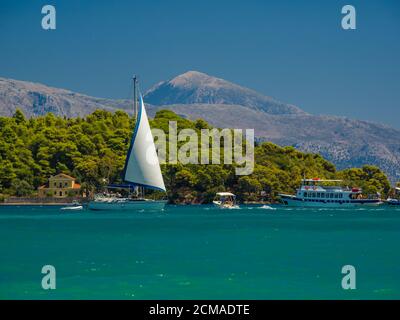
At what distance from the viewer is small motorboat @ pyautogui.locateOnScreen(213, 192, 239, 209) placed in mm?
128625

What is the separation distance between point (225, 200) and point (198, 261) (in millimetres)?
94756

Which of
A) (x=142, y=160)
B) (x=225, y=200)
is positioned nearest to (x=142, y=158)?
(x=142, y=160)

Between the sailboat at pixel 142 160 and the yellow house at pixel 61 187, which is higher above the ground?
the sailboat at pixel 142 160

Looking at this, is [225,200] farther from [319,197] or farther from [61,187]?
[61,187]

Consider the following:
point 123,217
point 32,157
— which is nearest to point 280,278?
point 123,217

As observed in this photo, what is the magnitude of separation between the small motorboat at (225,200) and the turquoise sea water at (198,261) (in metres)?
52.0

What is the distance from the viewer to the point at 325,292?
115 feet

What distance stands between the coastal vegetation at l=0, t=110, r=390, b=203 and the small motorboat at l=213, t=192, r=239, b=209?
4.98ft

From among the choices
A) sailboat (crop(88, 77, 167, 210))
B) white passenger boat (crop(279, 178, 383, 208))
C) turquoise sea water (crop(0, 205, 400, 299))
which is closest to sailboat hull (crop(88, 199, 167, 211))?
sailboat (crop(88, 77, 167, 210))

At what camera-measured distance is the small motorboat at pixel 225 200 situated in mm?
128625

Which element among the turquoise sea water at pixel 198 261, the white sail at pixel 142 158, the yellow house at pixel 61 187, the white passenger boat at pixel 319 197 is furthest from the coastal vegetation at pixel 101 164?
the turquoise sea water at pixel 198 261

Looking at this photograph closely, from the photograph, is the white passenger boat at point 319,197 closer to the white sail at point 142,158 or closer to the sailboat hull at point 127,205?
the sailboat hull at point 127,205

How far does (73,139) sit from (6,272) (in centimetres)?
11106

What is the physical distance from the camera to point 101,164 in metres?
142
